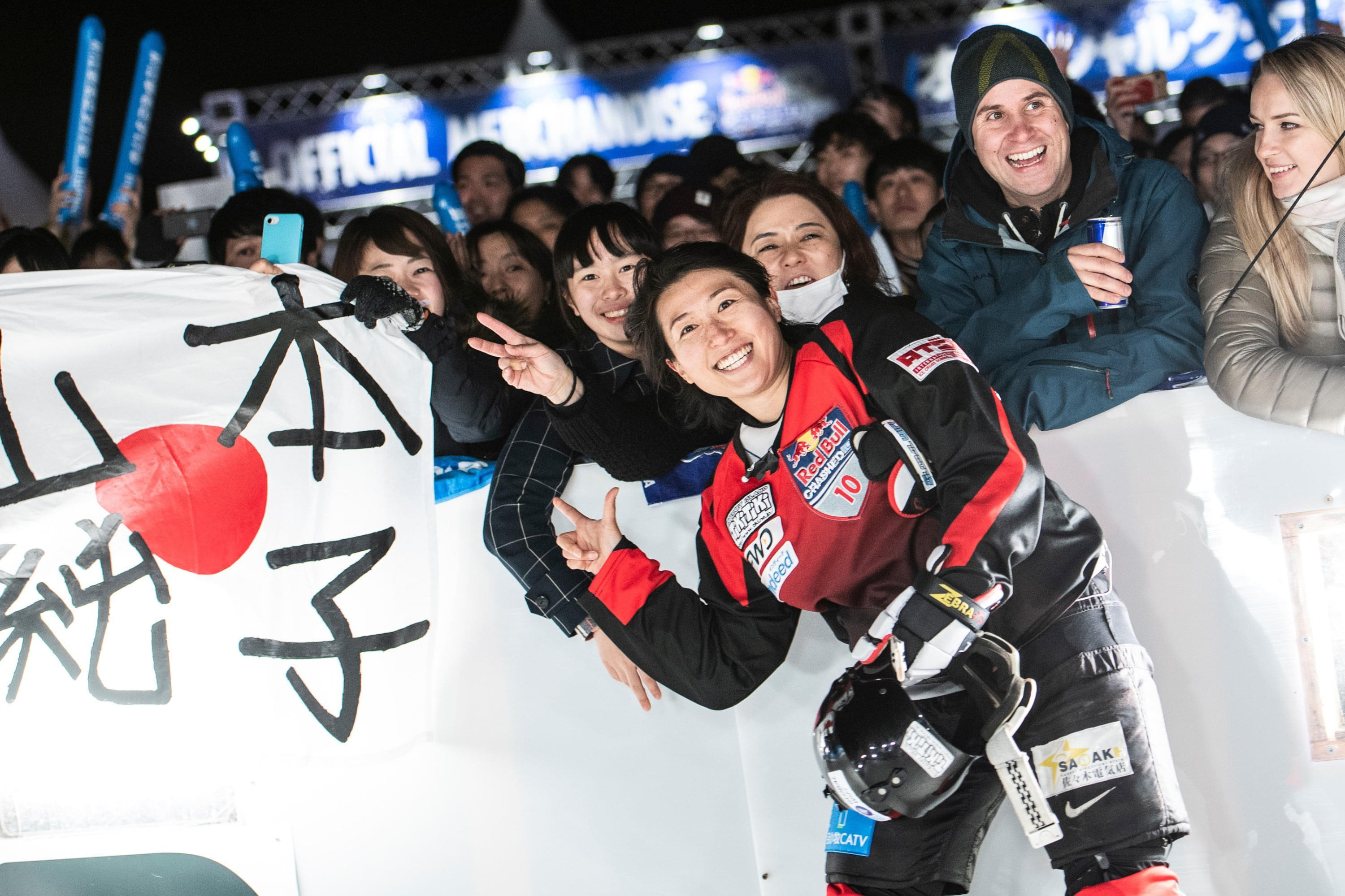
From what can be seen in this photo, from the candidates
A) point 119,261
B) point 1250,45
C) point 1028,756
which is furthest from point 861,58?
point 1028,756

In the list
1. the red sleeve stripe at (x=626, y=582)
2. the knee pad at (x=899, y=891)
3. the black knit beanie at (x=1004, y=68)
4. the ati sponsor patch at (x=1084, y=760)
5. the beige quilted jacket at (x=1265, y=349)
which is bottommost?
the knee pad at (x=899, y=891)

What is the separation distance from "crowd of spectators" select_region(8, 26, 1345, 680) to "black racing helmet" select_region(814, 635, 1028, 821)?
0.66 meters

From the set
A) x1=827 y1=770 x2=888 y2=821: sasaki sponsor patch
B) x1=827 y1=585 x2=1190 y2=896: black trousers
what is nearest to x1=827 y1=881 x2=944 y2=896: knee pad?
x1=827 y1=585 x2=1190 y2=896: black trousers

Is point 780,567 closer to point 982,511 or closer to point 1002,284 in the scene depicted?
point 982,511

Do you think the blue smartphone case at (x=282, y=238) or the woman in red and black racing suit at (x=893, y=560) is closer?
the woman in red and black racing suit at (x=893, y=560)

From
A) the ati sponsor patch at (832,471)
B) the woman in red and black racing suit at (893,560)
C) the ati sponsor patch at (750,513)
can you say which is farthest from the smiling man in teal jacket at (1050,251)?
the ati sponsor patch at (750,513)

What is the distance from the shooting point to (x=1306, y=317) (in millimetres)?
2311

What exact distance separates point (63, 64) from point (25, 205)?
278cm

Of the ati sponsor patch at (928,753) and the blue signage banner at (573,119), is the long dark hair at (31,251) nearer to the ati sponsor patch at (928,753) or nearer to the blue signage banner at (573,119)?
the ati sponsor patch at (928,753)

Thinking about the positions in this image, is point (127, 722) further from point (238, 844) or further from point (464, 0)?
point (464, 0)

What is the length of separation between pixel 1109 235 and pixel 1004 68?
1.79 feet

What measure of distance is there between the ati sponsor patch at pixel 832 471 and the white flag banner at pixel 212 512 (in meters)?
0.97

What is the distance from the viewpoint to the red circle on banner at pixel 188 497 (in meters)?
2.48

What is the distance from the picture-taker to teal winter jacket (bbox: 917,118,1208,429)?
2.38 m
